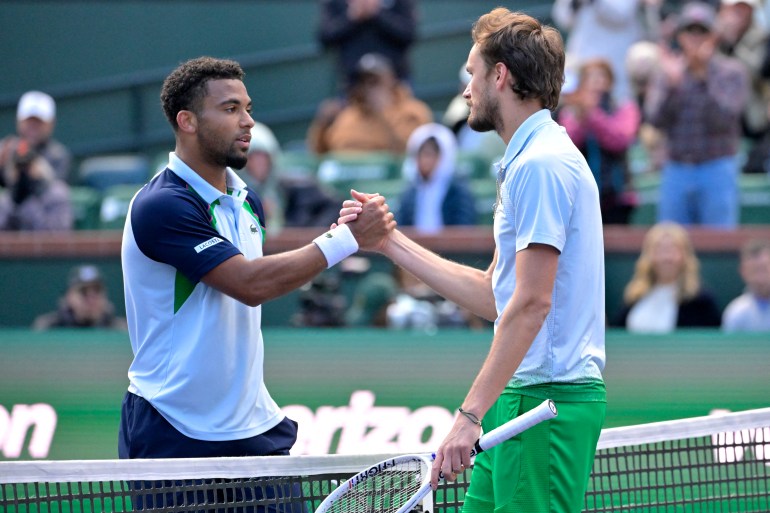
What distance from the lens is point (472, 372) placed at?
23.2 ft

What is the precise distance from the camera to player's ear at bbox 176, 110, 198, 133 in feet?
13.6

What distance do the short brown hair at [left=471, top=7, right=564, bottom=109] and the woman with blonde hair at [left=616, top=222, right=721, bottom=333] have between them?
4.85m

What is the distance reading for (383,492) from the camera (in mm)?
3682

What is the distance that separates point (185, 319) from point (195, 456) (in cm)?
43

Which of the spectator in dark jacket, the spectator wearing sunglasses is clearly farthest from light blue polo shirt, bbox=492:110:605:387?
the spectator in dark jacket

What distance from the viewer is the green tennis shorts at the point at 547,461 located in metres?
3.52

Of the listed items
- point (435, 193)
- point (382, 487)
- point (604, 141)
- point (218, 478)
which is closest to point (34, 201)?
point (435, 193)

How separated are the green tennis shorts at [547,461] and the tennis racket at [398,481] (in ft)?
0.37

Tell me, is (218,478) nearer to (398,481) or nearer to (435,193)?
(398,481)

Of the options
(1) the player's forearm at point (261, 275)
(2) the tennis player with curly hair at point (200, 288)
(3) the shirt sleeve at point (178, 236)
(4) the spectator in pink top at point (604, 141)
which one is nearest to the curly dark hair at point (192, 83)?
(2) the tennis player with curly hair at point (200, 288)

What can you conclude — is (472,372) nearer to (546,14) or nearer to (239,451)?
(239,451)

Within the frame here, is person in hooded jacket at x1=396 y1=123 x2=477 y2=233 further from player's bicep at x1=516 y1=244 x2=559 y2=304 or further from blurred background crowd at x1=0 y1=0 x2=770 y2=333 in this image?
player's bicep at x1=516 y1=244 x2=559 y2=304

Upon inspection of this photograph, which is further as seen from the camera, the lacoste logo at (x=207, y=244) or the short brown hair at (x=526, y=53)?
the lacoste logo at (x=207, y=244)

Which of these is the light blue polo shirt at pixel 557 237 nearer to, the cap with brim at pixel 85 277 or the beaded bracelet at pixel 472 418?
the beaded bracelet at pixel 472 418
